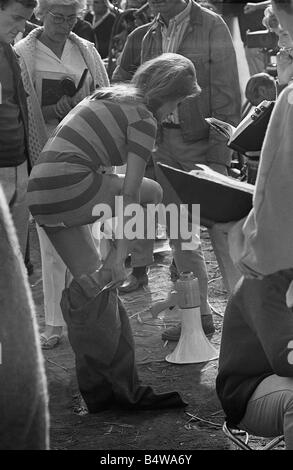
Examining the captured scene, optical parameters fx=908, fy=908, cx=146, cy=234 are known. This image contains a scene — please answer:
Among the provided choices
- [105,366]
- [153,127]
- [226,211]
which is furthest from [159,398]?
[226,211]

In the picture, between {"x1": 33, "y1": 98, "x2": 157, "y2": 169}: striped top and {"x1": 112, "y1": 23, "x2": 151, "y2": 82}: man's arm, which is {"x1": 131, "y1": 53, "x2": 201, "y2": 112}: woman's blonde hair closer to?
{"x1": 33, "y1": 98, "x2": 157, "y2": 169}: striped top

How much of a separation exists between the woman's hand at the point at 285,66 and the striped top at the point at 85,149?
Result: 890mm

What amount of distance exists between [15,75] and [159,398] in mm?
1868

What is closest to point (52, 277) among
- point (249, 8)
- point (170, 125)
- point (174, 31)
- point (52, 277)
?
point (52, 277)

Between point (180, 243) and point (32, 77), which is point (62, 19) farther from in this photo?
point (180, 243)

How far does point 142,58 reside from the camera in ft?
17.9

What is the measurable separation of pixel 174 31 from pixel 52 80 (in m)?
0.84

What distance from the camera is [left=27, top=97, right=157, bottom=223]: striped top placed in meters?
4.01

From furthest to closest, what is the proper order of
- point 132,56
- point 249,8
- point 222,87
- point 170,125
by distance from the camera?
point 249,8 < point 132,56 < point 170,125 < point 222,87

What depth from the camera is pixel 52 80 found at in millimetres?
4941

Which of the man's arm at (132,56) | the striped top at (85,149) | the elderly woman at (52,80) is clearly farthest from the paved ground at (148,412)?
the man's arm at (132,56)

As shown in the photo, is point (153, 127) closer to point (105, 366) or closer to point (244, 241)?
point (105, 366)

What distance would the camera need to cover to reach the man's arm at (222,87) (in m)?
5.23

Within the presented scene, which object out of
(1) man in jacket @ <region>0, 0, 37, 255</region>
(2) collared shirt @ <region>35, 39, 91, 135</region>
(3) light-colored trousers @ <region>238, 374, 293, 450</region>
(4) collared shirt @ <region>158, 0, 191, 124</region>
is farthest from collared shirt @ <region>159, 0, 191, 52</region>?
(3) light-colored trousers @ <region>238, 374, 293, 450</region>
